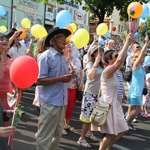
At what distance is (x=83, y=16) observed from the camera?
41.2m

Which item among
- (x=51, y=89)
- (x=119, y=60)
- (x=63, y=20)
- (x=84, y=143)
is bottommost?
(x=84, y=143)

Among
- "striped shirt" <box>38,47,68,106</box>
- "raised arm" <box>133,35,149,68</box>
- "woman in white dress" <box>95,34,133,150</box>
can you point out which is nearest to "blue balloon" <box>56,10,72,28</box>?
"striped shirt" <box>38,47,68,106</box>

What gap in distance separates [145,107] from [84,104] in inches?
130

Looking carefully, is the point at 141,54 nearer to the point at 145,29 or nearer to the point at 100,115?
the point at 100,115

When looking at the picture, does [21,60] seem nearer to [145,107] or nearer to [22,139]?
[22,139]

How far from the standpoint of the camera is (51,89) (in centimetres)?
335

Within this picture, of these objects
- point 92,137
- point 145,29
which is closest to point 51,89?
point 92,137

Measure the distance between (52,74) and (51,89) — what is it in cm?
18

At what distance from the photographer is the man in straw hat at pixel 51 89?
331 centimetres

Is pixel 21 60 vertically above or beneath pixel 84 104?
above

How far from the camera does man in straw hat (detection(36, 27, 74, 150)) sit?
3.31 metres

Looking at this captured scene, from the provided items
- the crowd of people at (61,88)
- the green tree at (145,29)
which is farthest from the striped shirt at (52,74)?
the green tree at (145,29)

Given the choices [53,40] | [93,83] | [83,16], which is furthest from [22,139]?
[83,16]

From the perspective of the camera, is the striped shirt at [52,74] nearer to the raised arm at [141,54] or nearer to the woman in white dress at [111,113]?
the woman in white dress at [111,113]
